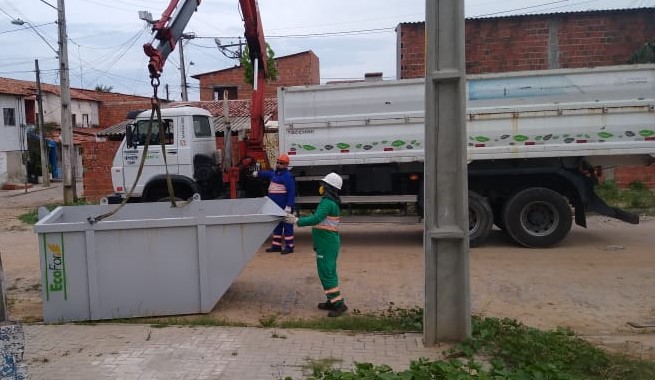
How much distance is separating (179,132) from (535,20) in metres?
9.93

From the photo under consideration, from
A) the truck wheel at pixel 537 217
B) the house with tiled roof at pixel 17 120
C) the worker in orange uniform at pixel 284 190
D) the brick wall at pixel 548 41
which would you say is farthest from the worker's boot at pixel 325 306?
the house with tiled roof at pixel 17 120

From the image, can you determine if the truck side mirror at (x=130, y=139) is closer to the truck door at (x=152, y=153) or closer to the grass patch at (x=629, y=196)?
the truck door at (x=152, y=153)

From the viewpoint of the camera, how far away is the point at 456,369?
384 centimetres

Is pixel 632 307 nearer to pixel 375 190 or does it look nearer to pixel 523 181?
pixel 523 181

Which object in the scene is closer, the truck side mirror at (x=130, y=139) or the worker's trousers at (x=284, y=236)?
the worker's trousers at (x=284, y=236)

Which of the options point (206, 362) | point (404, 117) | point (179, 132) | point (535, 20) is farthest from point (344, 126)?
point (535, 20)

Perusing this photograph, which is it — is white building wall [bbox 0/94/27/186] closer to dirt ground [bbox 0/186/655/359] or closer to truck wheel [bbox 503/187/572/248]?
dirt ground [bbox 0/186/655/359]

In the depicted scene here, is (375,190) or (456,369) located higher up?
(375,190)

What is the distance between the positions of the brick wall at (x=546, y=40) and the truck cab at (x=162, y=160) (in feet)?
23.0

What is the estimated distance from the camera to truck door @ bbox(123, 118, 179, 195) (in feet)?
31.9

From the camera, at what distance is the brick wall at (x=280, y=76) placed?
95.8ft

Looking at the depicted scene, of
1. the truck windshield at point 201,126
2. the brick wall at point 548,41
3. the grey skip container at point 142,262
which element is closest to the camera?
the grey skip container at point 142,262


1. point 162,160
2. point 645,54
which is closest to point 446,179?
point 162,160

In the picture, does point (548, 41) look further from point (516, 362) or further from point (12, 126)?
point (12, 126)
